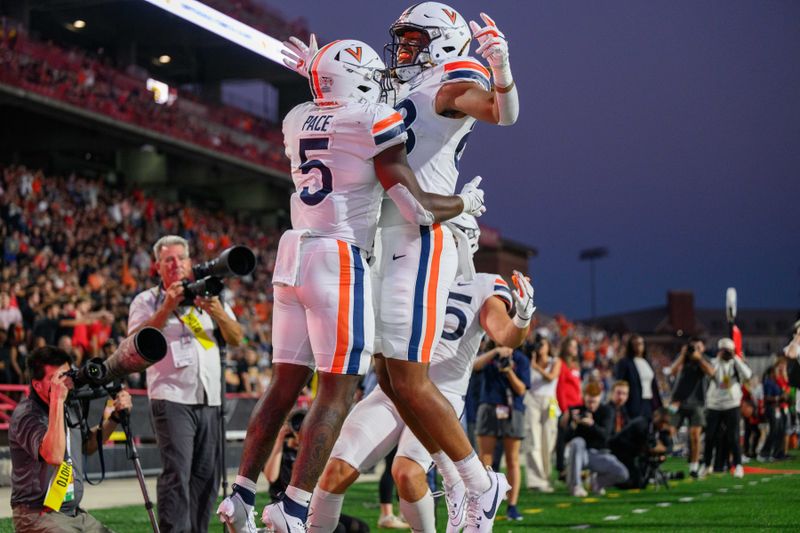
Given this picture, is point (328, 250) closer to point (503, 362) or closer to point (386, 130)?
point (386, 130)

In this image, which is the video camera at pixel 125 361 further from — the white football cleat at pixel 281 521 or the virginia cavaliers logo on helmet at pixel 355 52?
the virginia cavaliers logo on helmet at pixel 355 52

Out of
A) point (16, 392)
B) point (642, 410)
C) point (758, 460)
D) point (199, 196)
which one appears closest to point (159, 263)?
point (16, 392)

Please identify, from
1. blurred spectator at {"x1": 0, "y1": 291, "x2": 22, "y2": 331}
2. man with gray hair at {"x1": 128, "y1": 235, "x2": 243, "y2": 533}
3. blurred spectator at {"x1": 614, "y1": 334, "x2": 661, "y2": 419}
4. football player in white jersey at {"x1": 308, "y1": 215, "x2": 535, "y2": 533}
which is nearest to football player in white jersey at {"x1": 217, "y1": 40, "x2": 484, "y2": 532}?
football player in white jersey at {"x1": 308, "y1": 215, "x2": 535, "y2": 533}

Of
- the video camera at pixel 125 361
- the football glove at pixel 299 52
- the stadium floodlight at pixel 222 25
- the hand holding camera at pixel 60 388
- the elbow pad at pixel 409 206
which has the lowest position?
the hand holding camera at pixel 60 388

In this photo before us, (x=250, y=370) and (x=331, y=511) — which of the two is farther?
(x=250, y=370)

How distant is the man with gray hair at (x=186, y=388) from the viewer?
263 inches

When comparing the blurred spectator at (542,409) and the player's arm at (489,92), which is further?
the blurred spectator at (542,409)

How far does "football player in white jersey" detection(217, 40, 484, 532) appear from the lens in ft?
15.5

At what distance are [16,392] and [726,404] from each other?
935 centimetres

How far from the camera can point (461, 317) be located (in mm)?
5961

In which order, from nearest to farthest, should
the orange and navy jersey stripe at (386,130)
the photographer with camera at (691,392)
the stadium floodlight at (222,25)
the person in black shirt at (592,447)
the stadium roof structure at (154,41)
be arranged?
1. the orange and navy jersey stripe at (386,130)
2. the stadium floodlight at (222,25)
3. the person in black shirt at (592,447)
4. the photographer with camera at (691,392)
5. the stadium roof structure at (154,41)

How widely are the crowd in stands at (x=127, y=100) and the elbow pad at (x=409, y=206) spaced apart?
22223 millimetres

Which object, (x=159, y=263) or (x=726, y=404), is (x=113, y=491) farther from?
(x=726, y=404)

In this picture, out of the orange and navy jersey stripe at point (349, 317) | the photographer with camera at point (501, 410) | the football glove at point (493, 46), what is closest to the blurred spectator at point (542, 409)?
the photographer with camera at point (501, 410)
